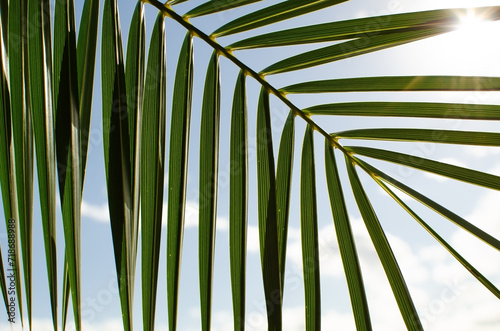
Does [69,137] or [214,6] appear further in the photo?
[214,6]

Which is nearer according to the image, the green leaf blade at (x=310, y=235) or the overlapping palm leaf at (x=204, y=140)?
the overlapping palm leaf at (x=204, y=140)

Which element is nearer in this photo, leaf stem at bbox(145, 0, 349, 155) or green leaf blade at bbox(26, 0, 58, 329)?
green leaf blade at bbox(26, 0, 58, 329)

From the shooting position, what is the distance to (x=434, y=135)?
641 mm

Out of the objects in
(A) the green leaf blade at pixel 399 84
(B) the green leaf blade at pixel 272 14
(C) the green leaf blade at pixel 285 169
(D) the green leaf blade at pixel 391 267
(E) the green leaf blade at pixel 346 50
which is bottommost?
(D) the green leaf blade at pixel 391 267

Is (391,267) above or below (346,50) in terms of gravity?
below

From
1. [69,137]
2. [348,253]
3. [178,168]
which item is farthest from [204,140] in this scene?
[348,253]

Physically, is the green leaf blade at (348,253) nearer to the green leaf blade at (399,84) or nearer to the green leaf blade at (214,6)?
the green leaf blade at (399,84)

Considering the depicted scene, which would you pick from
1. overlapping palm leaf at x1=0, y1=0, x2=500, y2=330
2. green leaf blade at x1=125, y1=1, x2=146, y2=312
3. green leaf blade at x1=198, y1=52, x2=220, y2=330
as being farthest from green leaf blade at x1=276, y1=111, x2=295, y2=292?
green leaf blade at x1=125, y1=1, x2=146, y2=312

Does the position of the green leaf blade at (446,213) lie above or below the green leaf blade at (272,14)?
below

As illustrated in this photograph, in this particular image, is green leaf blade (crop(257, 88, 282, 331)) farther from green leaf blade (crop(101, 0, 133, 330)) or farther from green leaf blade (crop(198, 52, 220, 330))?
green leaf blade (crop(101, 0, 133, 330))

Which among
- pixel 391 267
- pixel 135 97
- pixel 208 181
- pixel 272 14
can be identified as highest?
pixel 272 14

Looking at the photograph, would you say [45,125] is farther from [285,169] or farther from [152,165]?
[285,169]

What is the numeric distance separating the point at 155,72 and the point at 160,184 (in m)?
0.16

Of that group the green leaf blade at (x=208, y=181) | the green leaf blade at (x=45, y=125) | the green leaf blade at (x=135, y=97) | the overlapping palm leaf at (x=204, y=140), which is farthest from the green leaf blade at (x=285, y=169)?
the green leaf blade at (x=45, y=125)
